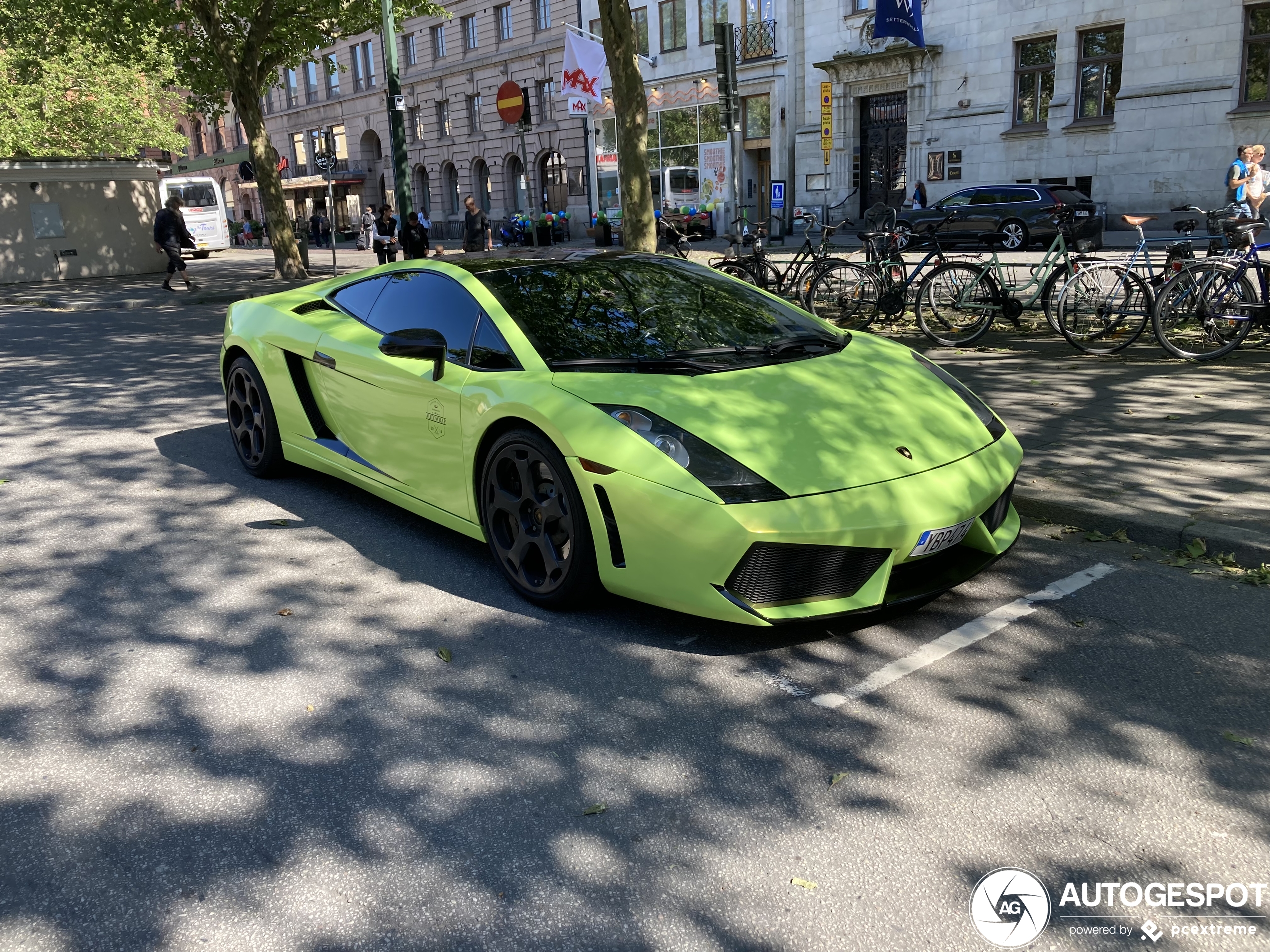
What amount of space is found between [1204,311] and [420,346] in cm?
659

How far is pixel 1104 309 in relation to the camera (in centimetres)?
888

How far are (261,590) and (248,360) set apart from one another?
1.94 meters

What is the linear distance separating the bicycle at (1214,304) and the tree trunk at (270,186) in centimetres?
1855

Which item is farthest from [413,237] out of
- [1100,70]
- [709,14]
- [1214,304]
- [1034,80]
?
[709,14]

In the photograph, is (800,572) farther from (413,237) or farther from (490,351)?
(413,237)

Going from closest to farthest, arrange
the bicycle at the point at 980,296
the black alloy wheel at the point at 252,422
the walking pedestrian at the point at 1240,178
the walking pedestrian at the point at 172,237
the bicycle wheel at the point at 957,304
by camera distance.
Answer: the black alloy wheel at the point at 252,422 → the bicycle at the point at 980,296 → the bicycle wheel at the point at 957,304 → the walking pedestrian at the point at 1240,178 → the walking pedestrian at the point at 172,237

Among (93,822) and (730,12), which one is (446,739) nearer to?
(93,822)

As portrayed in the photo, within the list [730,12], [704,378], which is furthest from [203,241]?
[704,378]

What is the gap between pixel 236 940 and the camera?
234 cm

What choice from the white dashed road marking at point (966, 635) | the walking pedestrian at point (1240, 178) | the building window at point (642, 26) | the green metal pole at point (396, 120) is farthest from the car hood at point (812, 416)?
the building window at point (642, 26)

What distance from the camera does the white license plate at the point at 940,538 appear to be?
143 inches

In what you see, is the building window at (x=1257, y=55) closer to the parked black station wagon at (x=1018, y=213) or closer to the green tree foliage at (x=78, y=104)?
the parked black station wagon at (x=1018, y=213)

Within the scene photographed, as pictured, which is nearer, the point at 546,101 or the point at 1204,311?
the point at 1204,311

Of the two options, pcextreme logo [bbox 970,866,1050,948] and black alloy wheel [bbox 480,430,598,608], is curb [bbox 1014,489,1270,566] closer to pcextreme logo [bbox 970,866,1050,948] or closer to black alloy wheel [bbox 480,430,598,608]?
black alloy wheel [bbox 480,430,598,608]
